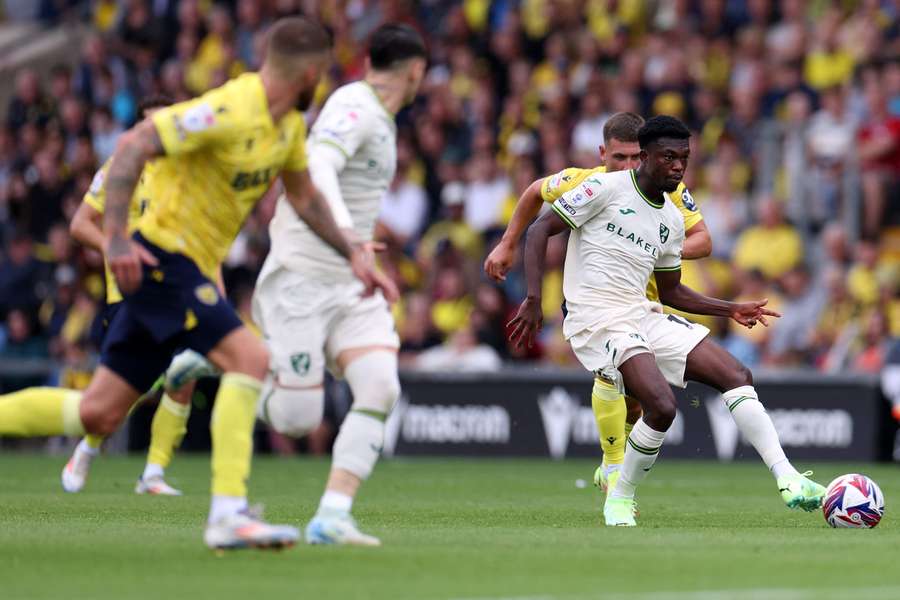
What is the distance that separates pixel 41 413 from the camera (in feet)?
26.5

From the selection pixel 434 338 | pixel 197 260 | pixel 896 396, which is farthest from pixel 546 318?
pixel 197 260

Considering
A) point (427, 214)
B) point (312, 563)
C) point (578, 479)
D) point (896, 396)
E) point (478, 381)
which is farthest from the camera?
point (427, 214)

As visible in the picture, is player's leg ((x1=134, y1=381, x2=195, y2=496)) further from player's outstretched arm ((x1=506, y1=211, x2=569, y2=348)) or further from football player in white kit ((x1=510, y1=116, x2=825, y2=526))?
football player in white kit ((x1=510, y1=116, x2=825, y2=526))

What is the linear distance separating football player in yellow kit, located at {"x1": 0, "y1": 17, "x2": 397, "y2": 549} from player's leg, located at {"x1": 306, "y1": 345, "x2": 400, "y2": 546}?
0.43m

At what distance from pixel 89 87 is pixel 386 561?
67.8 ft

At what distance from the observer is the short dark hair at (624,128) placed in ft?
35.2

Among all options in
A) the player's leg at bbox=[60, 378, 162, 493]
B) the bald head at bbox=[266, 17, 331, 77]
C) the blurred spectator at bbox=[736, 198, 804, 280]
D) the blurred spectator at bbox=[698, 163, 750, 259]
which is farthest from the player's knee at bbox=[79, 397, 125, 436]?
the blurred spectator at bbox=[698, 163, 750, 259]

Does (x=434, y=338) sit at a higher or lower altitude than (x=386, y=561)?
lower

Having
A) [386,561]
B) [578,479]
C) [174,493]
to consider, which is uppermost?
[386,561]

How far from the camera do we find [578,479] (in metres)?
15.5

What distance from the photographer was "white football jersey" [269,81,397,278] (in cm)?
848

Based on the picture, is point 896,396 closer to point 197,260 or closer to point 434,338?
point 434,338

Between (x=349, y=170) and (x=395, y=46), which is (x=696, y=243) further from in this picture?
(x=395, y=46)

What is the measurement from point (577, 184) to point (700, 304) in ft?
3.71
